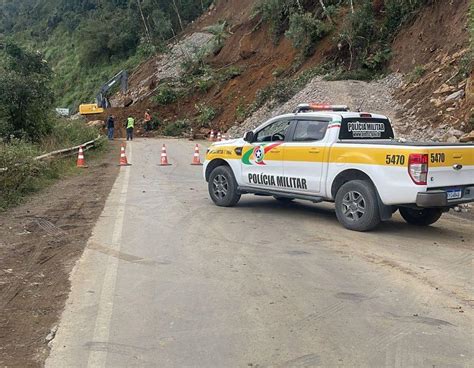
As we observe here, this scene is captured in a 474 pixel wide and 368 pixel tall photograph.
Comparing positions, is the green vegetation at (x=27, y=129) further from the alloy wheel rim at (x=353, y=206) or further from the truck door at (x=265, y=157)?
the alloy wheel rim at (x=353, y=206)

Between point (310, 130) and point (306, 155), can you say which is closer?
point (306, 155)

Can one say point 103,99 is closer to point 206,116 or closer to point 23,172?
point 206,116

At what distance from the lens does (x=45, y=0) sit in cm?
9956

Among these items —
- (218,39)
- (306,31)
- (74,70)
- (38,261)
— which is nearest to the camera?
(38,261)

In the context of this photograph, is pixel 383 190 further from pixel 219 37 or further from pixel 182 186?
pixel 219 37

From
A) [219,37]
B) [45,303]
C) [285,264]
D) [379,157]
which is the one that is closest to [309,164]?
[379,157]

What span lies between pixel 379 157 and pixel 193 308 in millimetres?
4337

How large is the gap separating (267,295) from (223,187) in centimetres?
577

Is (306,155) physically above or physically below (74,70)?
below

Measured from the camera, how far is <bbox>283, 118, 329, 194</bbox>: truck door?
384 inches

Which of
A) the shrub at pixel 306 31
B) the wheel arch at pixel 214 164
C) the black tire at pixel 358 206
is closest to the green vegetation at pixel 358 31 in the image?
the shrub at pixel 306 31

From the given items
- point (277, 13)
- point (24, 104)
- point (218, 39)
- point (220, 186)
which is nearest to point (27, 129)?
point (24, 104)

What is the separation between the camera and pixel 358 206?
29.9 feet

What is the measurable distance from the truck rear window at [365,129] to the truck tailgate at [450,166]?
175 centimetres
